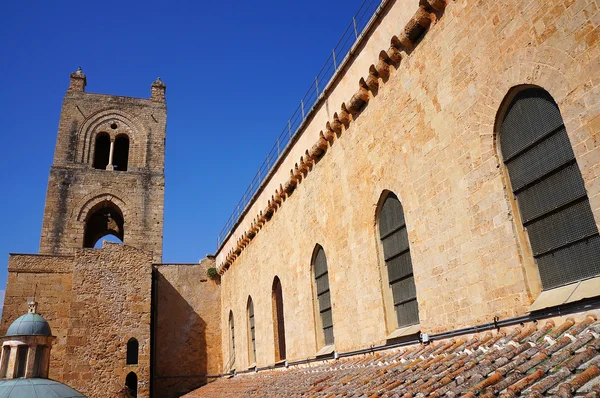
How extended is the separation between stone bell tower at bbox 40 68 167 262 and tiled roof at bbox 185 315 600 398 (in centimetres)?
1522

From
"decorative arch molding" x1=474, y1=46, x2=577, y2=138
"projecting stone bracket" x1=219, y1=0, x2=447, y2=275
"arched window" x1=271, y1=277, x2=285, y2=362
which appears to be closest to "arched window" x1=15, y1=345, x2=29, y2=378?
"arched window" x1=271, y1=277, x2=285, y2=362

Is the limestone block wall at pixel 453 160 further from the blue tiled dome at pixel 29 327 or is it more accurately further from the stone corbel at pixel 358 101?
the blue tiled dome at pixel 29 327

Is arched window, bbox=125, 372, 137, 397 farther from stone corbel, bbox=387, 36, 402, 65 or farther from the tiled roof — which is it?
stone corbel, bbox=387, 36, 402, 65

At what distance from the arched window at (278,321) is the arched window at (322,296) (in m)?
2.62

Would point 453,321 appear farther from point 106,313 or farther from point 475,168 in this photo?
point 106,313

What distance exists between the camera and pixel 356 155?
820 cm

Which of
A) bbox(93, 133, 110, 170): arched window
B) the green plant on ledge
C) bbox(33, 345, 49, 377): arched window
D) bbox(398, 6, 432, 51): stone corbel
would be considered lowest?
bbox(33, 345, 49, 377): arched window

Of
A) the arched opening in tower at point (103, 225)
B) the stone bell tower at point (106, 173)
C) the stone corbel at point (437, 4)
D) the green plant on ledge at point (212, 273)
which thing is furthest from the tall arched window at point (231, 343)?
the stone corbel at point (437, 4)

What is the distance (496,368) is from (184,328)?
15318 mm

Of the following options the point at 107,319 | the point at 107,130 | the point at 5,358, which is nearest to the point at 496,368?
the point at 5,358

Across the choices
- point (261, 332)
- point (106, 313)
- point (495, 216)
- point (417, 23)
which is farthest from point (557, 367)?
point (106, 313)

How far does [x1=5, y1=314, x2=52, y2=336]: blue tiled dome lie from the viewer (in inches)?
479

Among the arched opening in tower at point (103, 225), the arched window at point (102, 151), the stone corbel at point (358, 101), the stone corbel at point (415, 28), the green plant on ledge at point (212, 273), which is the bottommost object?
the green plant on ledge at point (212, 273)

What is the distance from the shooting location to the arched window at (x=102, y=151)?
73.1ft
